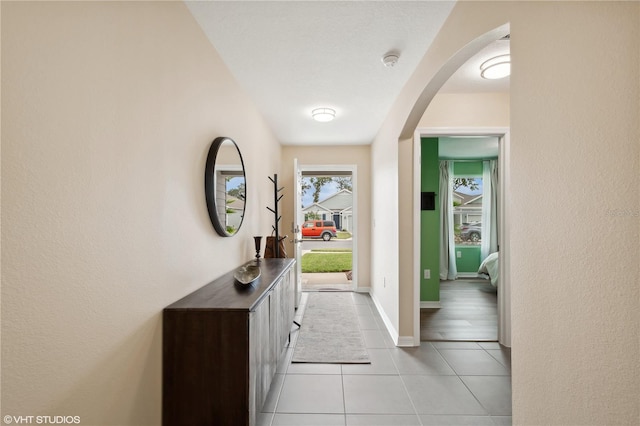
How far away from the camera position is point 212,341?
1.40 metres

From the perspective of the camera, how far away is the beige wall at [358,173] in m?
4.96

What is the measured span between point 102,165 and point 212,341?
90 cm

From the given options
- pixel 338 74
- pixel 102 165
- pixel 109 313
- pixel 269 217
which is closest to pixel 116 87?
pixel 102 165

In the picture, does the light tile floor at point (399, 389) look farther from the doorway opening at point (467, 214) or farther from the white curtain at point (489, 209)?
the white curtain at point (489, 209)

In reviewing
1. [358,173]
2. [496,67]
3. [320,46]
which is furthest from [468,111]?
[358,173]

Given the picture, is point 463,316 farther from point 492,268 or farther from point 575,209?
point 575,209

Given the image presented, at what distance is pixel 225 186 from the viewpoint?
2141 millimetres

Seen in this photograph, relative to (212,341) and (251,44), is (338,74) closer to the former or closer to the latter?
(251,44)

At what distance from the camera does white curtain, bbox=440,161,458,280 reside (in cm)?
604

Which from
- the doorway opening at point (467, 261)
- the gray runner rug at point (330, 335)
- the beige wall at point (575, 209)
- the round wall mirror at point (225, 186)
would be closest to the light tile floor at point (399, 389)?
the gray runner rug at point (330, 335)

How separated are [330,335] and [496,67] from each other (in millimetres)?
2890

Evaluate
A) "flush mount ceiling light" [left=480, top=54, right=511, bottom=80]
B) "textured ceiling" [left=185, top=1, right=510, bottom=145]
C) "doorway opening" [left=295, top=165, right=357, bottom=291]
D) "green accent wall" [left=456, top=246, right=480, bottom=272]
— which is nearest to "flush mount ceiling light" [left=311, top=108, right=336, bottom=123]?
"textured ceiling" [left=185, top=1, right=510, bottom=145]

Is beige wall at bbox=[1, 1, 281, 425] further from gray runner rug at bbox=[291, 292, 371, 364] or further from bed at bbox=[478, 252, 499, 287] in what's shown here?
bed at bbox=[478, 252, 499, 287]

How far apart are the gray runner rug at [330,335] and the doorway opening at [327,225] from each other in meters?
0.98
